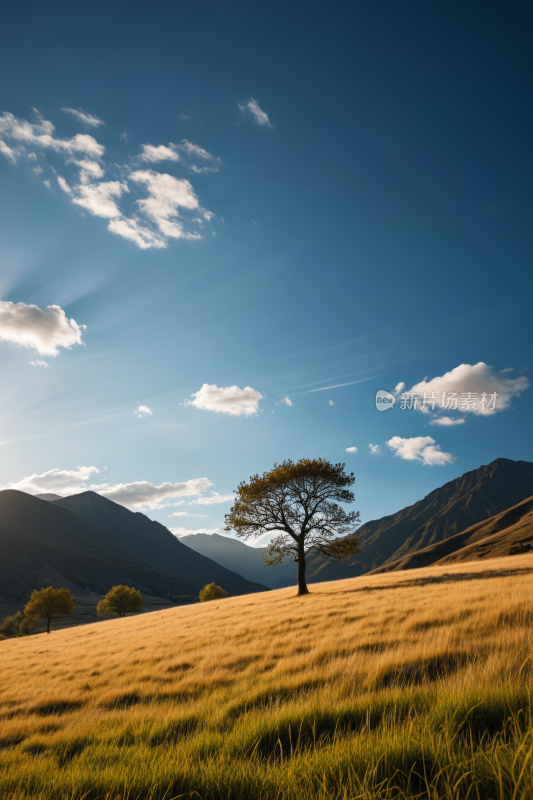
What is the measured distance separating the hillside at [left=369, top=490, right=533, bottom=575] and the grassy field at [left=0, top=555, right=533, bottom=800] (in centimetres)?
10023

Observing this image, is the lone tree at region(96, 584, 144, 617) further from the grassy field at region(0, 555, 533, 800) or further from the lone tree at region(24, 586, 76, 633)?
the grassy field at region(0, 555, 533, 800)

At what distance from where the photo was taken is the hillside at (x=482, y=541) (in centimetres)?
9562

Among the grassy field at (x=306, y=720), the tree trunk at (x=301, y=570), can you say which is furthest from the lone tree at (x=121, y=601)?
the grassy field at (x=306, y=720)

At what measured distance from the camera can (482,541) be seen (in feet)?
353

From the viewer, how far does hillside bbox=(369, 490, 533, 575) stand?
9562cm

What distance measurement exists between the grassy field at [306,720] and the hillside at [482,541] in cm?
10023

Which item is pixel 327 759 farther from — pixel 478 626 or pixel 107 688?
pixel 107 688

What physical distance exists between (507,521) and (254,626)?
184m

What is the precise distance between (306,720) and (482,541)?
130 metres

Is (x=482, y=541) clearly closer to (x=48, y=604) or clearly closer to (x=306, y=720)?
(x=48, y=604)

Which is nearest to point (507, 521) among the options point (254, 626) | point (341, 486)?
point (341, 486)

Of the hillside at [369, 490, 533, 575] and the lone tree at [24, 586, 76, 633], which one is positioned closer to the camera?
the lone tree at [24, 586, 76, 633]

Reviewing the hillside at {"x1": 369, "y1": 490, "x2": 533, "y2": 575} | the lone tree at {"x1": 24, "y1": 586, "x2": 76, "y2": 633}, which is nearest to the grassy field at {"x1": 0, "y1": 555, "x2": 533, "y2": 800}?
the lone tree at {"x1": 24, "y1": 586, "x2": 76, "y2": 633}

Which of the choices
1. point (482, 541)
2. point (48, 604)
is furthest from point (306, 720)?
point (482, 541)
